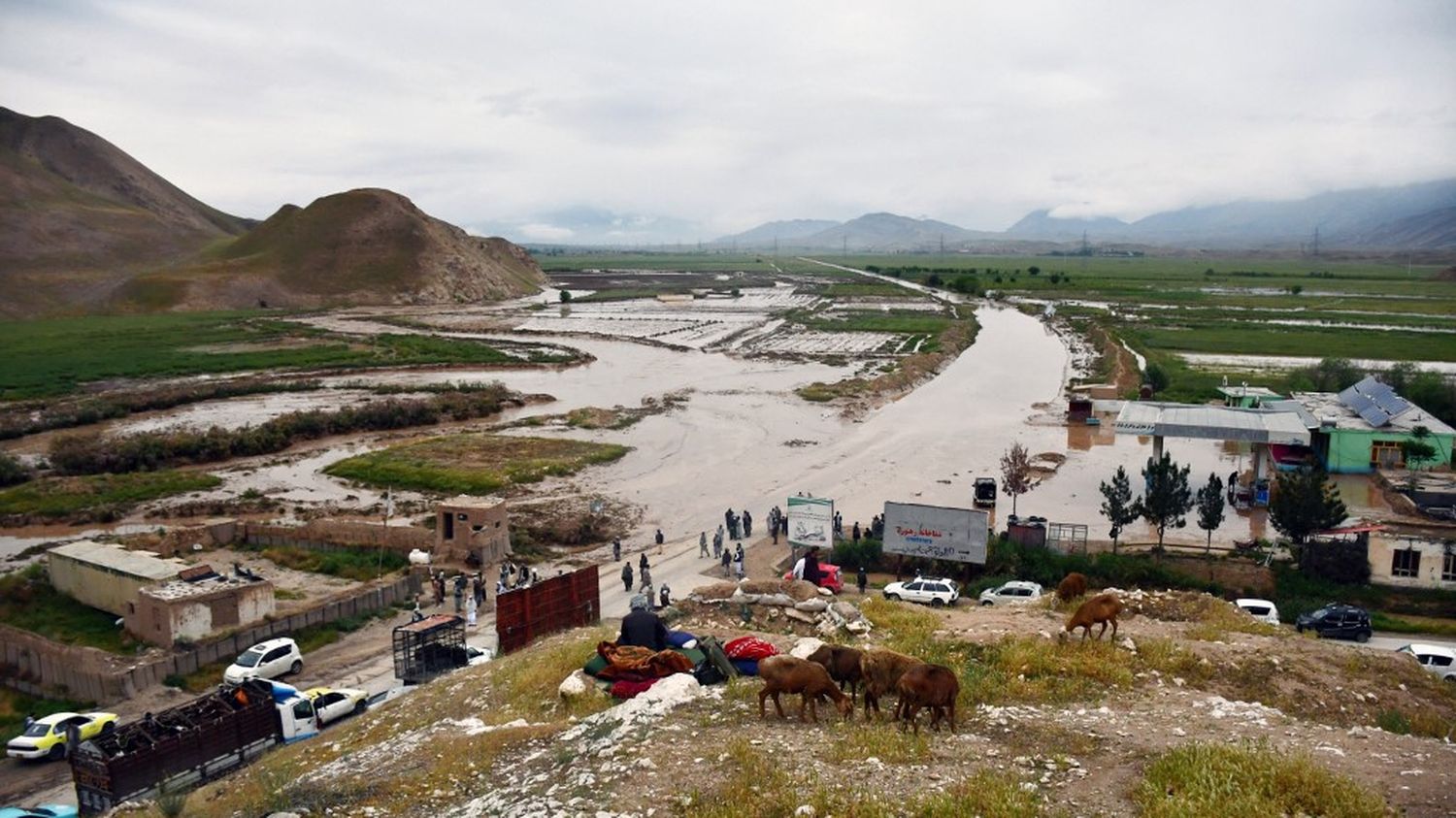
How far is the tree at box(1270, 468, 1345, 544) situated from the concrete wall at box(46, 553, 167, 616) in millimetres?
29309

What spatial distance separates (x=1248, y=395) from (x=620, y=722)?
131 ft

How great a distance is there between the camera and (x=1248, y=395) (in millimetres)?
41969

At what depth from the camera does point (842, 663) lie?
1096cm

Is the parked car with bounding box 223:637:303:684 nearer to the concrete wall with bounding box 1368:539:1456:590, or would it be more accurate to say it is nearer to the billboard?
the billboard

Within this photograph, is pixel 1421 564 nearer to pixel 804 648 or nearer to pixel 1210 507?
pixel 1210 507

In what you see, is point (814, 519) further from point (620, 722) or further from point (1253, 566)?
point (620, 722)

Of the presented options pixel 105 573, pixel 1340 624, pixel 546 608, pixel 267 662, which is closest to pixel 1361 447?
pixel 1340 624

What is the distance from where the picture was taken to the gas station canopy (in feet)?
110

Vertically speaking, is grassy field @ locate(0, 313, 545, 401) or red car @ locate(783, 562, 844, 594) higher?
grassy field @ locate(0, 313, 545, 401)

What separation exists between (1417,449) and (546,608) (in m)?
33.6

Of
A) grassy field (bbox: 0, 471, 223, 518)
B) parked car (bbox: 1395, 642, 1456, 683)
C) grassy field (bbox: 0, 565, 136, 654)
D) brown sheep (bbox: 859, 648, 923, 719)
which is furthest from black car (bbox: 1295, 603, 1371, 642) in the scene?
grassy field (bbox: 0, 471, 223, 518)

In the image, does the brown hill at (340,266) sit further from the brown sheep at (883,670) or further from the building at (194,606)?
the brown sheep at (883,670)

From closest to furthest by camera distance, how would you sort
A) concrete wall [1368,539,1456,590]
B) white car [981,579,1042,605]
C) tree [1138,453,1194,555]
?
white car [981,579,1042,605] → concrete wall [1368,539,1456,590] → tree [1138,453,1194,555]

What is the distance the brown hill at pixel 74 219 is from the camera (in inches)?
4614
